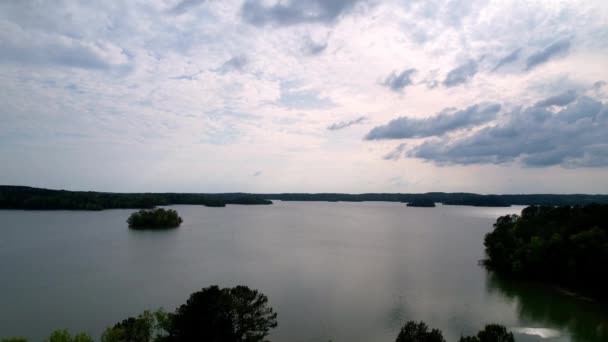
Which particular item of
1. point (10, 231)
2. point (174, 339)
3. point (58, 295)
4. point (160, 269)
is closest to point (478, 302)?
point (174, 339)

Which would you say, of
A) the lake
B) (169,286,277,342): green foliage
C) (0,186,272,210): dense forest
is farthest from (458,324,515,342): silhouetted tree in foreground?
(0,186,272,210): dense forest

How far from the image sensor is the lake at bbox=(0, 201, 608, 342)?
14.3 meters

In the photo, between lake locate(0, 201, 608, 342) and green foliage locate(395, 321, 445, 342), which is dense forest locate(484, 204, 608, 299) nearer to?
lake locate(0, 201, 608, 342)

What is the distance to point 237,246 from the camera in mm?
33688

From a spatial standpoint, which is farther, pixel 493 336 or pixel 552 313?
pixel 552 313

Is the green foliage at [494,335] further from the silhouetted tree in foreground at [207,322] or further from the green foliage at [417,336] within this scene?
the silhouetted tree in foreground at [207,322]

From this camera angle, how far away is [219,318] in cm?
1055

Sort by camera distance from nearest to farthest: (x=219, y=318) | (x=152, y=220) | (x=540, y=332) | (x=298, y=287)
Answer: (x=219, y=318) < (x=540, y=332) < (x=298, y=287) < (x=152, y=220)

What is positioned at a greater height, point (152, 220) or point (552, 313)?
point (152, 220)

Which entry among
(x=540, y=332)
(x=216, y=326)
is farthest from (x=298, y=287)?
(x=540, y=332)

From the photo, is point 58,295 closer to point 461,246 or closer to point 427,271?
point 427,271

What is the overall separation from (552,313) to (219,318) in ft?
49.7

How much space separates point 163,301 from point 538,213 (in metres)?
28.9

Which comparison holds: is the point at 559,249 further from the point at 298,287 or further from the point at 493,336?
the point at 493,336
